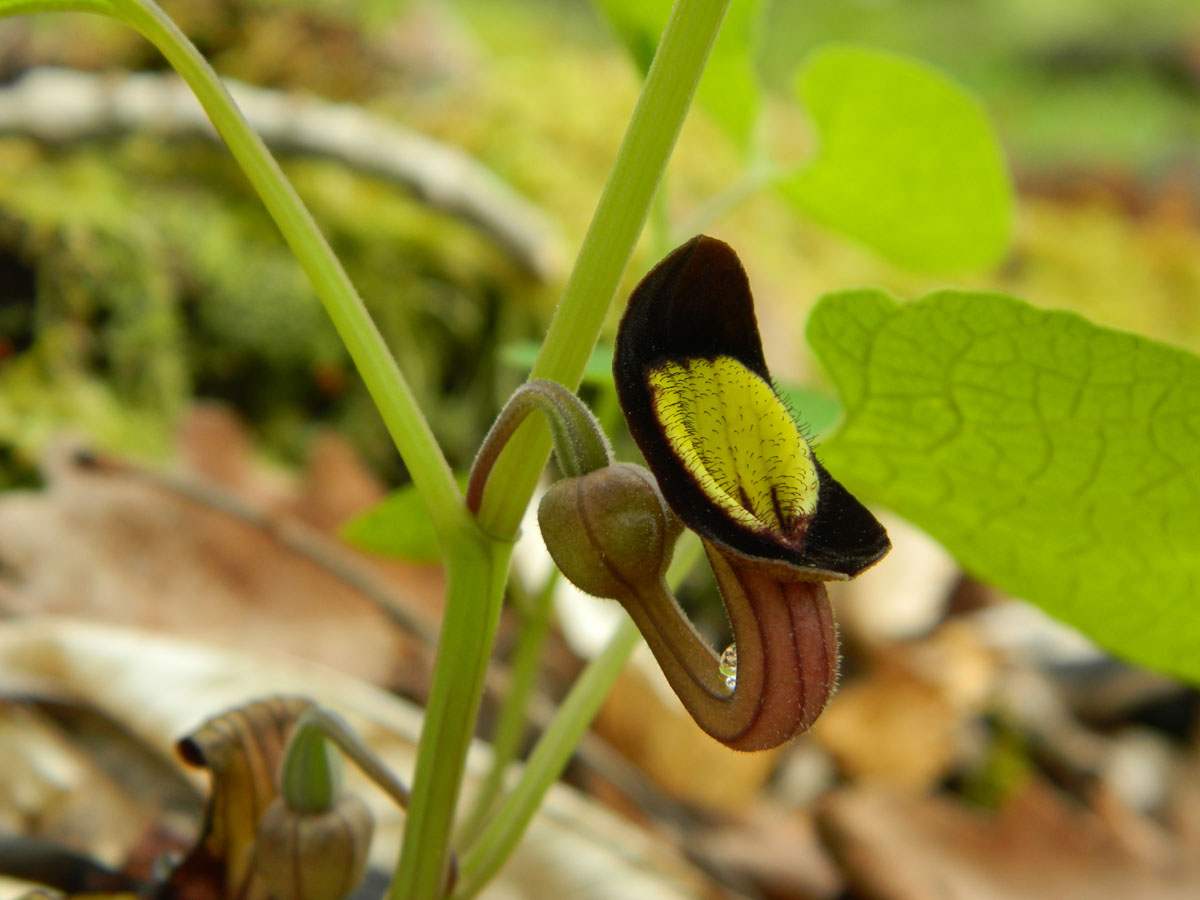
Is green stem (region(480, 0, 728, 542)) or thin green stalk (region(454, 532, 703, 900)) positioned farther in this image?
thin green stalk (region(454, 532, 703, 900))

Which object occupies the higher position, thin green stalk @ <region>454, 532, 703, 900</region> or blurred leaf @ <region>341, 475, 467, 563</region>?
blurred leaf @ <region>341, 475, 467, 563</region>

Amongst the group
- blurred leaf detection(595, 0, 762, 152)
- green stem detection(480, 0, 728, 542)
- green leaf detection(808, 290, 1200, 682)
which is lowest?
green stem detection(480, 0, 728, 542)

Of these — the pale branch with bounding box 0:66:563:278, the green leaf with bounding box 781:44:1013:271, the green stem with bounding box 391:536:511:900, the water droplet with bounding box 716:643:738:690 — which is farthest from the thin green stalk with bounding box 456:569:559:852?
the pale branch with bounding box 0:66:563:278

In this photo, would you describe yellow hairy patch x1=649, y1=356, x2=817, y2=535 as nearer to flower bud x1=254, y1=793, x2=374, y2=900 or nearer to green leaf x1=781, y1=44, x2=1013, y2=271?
flower bud x1=254, y1=793, x2=374, y2=900

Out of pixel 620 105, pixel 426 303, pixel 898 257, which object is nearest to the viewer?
pixel 898 257

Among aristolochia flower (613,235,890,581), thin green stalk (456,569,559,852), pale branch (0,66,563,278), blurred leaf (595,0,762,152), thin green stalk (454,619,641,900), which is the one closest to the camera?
aristolochia flower (613,235,890,581)

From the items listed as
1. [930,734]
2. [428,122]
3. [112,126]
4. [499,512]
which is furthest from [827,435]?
[428,122]

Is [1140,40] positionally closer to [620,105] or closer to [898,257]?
[620,105]

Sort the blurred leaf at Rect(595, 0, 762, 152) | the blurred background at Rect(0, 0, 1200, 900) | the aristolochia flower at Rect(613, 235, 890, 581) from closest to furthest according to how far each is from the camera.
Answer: the aristolochia flower at Rect(613, 235, 890, 581) → the blurred leaf at Rect(595, 0, 762, 152) → the blurred background at Rect(0, 0, 1200, 900)

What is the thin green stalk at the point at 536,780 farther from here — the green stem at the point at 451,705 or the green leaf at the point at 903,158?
the green leaf at the point at 903,158
